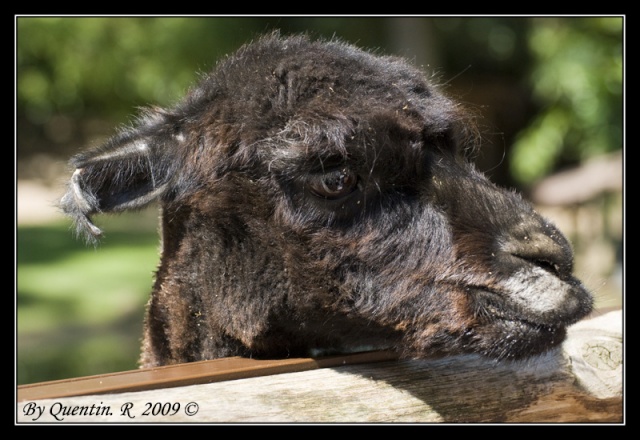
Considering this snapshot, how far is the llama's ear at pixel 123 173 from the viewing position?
4082mm

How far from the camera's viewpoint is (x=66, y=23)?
20.3 metres

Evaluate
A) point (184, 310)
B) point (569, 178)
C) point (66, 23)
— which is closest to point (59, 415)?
point (184, 310)

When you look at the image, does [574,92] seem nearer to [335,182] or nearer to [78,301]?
[78,301]

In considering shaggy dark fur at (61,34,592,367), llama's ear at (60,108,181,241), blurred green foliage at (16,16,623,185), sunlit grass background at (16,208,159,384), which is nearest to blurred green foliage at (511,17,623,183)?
blurred green foliage at (16,16,623,185)

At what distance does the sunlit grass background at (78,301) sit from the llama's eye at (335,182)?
8.75 m

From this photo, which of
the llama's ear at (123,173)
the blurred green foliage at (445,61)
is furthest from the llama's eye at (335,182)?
the blurred green foliage at (445,61)

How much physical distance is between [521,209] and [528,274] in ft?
1.44

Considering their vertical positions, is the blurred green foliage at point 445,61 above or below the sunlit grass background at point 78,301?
above

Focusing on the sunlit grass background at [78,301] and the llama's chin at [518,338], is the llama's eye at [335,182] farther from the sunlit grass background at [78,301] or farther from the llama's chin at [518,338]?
the sunlit grass background at [78,301]

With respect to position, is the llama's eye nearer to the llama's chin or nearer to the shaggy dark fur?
the shaggy dark fur

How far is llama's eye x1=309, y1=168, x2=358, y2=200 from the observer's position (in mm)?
3791

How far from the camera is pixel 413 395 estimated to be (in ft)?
12.4

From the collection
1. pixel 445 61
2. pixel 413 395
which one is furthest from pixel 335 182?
pixel 445 61

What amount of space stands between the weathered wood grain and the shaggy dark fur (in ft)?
0.74
